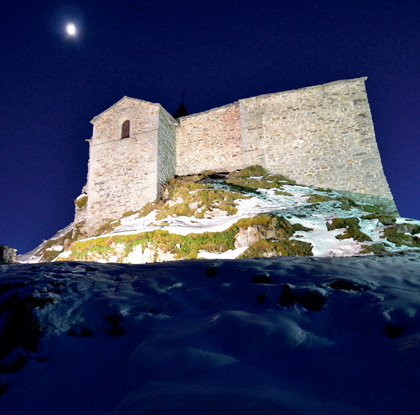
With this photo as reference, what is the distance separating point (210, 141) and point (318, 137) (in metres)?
6.11

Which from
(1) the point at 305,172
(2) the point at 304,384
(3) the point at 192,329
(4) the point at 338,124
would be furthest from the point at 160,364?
(4) the point at 338,124

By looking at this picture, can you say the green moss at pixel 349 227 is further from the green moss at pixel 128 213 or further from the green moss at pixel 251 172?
the green moss at pixel 128 213

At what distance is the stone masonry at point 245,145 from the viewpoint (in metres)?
14.6

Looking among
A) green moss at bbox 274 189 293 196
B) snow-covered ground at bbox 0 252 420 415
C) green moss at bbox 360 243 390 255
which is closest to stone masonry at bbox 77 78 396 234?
green moss at bbox 274 189 293 196

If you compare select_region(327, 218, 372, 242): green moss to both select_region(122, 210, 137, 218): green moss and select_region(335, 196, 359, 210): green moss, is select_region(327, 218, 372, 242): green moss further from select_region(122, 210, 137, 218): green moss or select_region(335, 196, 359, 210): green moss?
select_region(122, 210, 137, 218): green moss

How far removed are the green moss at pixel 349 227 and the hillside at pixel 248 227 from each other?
0.02 meters

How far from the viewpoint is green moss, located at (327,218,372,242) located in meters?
8.27

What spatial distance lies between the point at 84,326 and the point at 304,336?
6.02ft

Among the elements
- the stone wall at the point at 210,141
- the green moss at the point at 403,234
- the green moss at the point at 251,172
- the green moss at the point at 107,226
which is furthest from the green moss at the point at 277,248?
the stone wall at the point at 210,141

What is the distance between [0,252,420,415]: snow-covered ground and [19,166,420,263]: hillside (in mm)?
5124

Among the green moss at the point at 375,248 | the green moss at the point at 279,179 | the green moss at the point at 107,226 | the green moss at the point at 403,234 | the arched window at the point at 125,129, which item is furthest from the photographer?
the arched window at the point at 125,129

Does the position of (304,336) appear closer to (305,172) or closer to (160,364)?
(160,364)

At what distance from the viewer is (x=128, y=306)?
2852mm

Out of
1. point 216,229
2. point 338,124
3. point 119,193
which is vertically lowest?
point 216,229
